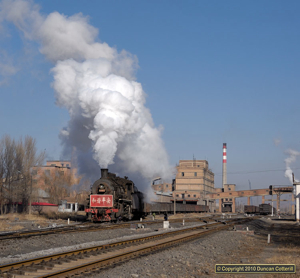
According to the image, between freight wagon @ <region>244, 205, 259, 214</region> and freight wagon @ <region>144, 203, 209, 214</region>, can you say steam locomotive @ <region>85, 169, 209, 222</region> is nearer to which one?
freight wagon @ <region>144, 203, 209, 214</region>

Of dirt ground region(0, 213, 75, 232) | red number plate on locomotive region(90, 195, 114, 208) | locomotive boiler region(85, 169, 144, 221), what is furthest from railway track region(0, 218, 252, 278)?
dirt ground region(0, 213, 75, 232)

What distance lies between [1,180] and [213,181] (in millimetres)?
106803

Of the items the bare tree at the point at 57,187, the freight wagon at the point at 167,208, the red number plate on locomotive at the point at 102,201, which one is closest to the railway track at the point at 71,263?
the red number plate on locomotive at the point at 102,201

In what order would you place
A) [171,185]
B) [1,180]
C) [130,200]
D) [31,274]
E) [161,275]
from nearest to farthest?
[31,274] < [161,275] < [130,200] < [1,180] < [171,185]

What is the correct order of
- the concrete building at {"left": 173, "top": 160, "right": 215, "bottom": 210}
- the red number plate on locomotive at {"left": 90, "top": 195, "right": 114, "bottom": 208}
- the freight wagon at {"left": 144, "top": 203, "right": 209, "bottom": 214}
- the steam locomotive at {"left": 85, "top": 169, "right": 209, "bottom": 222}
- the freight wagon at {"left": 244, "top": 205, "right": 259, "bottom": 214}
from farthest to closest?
the concrete building at {"left": 173, "top": 160, "right": 215, "bottom": 210}
the freight wagon at {"left": 244, "top": 205, "right": 259, "bottom": 214}
the freight wagon at {"left": 144, "top": 203, "right": 209, "bottom": 214}
the steam locomotive at {"left": 85, "top": 169, "right": 209, "bottom": 222}
the red number plate on locomotive at {"left": 90, "top": 195, "right": 114, "bottom": 208}

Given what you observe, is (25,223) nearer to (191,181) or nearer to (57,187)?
(57,187)

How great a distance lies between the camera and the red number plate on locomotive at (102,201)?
98.0 ft

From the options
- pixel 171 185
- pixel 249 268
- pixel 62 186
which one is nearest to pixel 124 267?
pixel 249 268

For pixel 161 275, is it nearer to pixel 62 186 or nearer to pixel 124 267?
pixel 124 267

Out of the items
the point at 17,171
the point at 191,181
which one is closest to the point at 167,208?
the point at 17,171

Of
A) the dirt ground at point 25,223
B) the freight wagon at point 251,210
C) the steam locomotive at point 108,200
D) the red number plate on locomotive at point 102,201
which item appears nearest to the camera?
the dirt ground at point 25,223

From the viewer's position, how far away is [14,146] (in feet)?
192

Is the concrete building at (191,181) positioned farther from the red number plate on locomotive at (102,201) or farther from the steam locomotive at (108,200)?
the red number plate on locomotive at (102,201)

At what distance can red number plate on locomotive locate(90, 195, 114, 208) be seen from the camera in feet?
98.0
